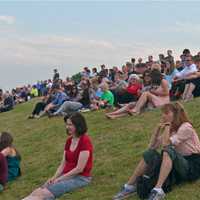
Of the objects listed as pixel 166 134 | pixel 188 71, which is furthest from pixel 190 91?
pixel 166 134

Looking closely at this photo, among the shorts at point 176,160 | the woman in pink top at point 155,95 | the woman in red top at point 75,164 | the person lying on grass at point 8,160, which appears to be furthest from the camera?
the woman in pink top at point 155,95

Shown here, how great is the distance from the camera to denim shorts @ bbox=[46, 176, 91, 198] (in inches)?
311

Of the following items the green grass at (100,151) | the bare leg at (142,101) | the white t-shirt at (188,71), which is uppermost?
the white t-shirt at (188,71)

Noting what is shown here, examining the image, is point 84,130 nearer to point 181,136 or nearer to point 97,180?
point 97,180

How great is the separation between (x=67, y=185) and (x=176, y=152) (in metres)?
1.99

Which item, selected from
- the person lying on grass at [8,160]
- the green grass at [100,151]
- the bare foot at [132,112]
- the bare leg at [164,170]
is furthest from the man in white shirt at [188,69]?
the bare leg at [164,170]

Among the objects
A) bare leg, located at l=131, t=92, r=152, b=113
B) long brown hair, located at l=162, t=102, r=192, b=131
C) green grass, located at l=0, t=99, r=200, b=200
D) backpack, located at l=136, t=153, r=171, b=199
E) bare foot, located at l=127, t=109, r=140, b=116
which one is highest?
long brown hair, located at l=162, t=102, r=192, b=131

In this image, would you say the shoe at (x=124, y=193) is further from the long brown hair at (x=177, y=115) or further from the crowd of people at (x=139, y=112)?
the long brown hair at (x=177, y=115)

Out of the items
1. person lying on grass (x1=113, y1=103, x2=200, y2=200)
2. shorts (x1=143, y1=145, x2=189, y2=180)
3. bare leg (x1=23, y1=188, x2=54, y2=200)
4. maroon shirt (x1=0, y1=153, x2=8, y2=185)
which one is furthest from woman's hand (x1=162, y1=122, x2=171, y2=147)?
maroon shirt (x1=0, y1=153, x2=8, y2=185)

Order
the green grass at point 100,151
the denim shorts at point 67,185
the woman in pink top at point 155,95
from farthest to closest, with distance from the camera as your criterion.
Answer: the woman in pink top at point 155,95, the green grass at point 100,151, the denim shorts at point 67,185

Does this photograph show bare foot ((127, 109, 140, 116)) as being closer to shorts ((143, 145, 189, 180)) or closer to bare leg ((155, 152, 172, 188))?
shorts ((143, 145, 189, 180))

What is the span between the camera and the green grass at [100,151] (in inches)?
324

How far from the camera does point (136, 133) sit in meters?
11.9

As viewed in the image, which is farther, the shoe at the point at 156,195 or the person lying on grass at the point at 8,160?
the person lying on grass at the point at 8,160
